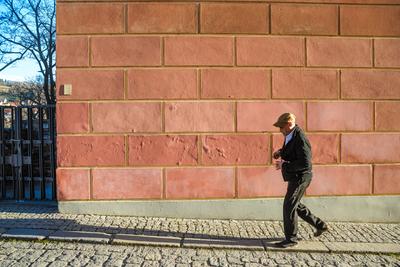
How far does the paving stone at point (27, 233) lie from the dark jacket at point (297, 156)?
3.08 m

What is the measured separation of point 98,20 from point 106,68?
2.29 feet

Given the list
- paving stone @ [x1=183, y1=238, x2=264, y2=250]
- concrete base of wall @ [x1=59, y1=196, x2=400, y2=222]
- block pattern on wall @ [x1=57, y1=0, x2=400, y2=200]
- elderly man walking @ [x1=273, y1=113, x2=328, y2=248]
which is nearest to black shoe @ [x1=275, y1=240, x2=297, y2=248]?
elderly man walking @ [x1=273, y1=113, x2=328, y2=248]

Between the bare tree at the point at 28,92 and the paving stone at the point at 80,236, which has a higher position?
the bare tree at the point at 28,92

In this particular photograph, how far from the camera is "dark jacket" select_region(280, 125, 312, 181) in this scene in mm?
4879

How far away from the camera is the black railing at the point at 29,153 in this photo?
7082 mm

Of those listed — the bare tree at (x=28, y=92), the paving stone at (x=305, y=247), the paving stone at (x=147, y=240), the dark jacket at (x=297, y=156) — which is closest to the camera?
the dark jacket at (x=297, y=156)

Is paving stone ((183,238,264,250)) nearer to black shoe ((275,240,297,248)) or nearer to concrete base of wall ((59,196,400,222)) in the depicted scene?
black shoe ((275,240,297,248))

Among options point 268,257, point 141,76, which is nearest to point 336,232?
point 268,257

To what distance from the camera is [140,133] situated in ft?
20.4

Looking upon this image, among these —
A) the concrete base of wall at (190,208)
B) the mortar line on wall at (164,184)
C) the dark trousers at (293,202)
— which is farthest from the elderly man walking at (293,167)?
the mortar line on wall at (164,184)

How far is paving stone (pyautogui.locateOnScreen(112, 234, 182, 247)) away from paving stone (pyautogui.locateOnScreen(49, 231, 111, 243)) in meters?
0.15

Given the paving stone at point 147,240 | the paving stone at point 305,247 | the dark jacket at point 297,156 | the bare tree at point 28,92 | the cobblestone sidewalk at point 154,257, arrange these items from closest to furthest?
the cobblestone sidewalk at point 154,257
the dark jacket at point 297,156
the paving stone at point 305,247
the paving stone at point 147,240
the bare tree at point 28,92

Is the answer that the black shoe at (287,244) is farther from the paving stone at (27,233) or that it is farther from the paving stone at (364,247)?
the paving stone at (27,233)

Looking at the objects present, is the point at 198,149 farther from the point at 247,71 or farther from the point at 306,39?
the point at 306,39
